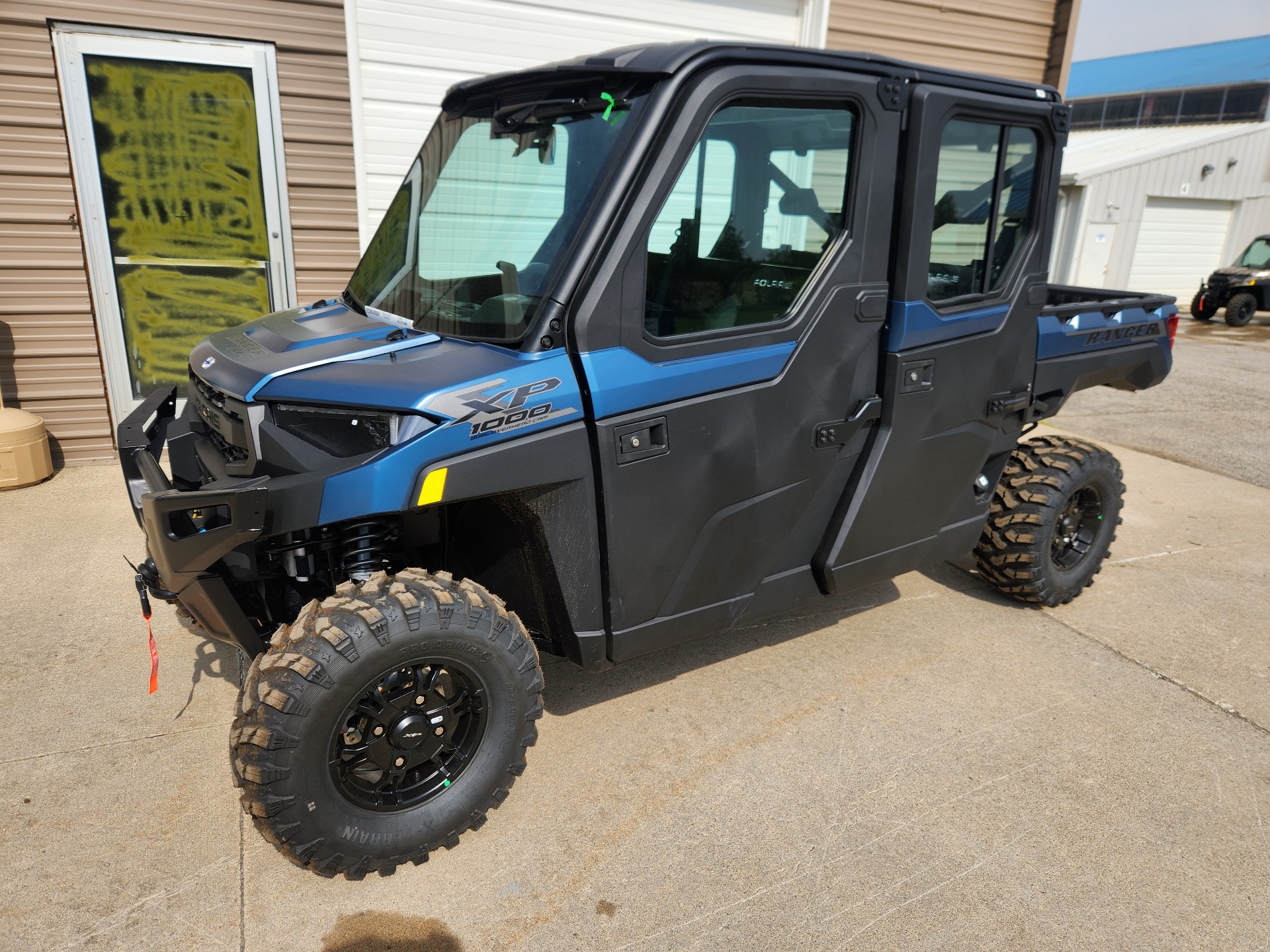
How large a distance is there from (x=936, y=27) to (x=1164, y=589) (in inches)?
223

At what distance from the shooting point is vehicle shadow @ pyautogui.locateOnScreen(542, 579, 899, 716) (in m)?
3.51

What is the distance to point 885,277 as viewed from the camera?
3074mm

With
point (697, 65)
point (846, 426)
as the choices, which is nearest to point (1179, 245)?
point (846, 426)

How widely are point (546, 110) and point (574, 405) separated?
39.1 inches

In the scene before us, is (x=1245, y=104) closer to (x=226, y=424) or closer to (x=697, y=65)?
(x=697, y=65)

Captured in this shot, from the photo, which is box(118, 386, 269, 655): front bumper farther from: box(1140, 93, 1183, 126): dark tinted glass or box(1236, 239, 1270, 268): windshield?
box(1140, 93, 1183, 126): dark tinted glass

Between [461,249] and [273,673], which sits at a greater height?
[461,249]

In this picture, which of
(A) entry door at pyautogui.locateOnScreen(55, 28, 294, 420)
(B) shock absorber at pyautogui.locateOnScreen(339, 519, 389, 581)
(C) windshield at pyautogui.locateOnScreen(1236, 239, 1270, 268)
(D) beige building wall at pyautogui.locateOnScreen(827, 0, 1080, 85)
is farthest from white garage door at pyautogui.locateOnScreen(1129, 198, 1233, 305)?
(B) shock absorber at pyautogui.locateOnScreen(339, 519, 389, 581)

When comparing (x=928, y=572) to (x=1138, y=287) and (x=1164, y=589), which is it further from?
(x=1138, y=287)

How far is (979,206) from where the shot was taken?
3309 millimetres

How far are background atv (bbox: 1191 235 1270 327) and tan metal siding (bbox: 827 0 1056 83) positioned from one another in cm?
1152

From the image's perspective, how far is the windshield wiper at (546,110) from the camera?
260 cm

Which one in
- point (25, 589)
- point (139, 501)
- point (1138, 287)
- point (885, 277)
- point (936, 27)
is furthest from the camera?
point (1138, 287)

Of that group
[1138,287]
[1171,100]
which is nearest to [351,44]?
[1138,287]
